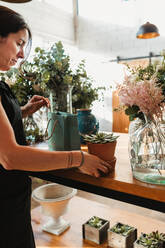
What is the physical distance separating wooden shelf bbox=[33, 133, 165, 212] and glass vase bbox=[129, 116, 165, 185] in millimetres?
53

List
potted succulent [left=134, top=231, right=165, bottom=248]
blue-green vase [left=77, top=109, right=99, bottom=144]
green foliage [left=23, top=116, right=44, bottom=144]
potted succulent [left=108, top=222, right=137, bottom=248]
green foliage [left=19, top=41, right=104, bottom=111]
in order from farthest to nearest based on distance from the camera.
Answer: green foliage [left=23, top=116, right=44, bottom=144] → potted succulent [left=108, top=222, right=137, bottom=248] → potted succulent [left=134, top=231, right=165, bottom=248] → blue-green vase [left=77, top=109, right=99, bottom=144] → green foliage [left=19, top=41, right=104, bottom=111]

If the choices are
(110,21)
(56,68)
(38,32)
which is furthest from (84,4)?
(56,68)

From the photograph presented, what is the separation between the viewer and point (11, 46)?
98cm

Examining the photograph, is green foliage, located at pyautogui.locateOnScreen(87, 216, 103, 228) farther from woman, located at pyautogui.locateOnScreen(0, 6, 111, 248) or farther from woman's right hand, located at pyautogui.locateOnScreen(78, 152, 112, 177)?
woman's right hand, located at pyautogui.locateOnScreen(78, 152, 112, 177)

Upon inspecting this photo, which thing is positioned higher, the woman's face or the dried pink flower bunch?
the woman's face

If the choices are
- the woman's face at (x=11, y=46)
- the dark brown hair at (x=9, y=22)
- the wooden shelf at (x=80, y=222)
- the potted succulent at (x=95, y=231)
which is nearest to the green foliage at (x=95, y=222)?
the potted succulent at (x=95, y=231)

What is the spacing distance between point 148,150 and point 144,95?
8.4 inches

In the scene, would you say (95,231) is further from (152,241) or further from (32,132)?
(32,132)

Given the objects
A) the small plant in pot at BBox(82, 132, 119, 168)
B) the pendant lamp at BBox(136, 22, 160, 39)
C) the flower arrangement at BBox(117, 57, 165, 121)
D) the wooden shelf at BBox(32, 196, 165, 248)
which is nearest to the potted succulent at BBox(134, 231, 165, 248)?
the wooden shelf at BBox(32, 196, 165, 248)

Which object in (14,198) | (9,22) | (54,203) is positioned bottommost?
(54,203)

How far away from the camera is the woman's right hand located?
0.91 metres

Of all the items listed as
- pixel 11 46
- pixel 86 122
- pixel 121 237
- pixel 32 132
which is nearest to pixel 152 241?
pixel 121 237

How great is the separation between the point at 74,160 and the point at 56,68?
645mm

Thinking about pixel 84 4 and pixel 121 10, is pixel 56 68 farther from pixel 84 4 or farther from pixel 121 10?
pixel 84 4
